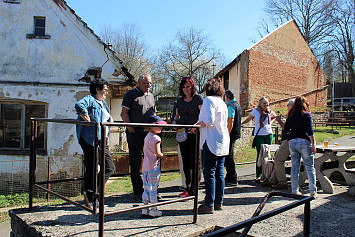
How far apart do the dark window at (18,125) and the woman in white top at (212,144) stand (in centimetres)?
809

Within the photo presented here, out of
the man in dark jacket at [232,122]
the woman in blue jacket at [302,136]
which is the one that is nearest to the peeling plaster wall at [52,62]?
the man in dark jacket at [232,122]

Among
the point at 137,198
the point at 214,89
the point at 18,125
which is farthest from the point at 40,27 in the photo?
the point at 214,89

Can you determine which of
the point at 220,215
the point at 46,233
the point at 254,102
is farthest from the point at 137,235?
the point at 254,102

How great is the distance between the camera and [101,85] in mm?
4277

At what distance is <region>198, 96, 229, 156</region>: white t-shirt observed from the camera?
4.10m

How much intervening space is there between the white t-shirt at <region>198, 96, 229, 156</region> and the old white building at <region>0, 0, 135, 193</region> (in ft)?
22.6

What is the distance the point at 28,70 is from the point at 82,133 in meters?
7.73

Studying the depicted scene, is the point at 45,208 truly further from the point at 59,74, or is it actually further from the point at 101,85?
the point at 59,74

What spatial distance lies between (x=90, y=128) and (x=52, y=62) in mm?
7615

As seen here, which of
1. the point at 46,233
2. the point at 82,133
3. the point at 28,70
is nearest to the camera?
the point at 46,233

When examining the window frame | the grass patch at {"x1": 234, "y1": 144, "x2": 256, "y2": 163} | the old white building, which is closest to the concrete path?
the grass patch at {"x1": 234, "y1": 144, "x2": 256, "y2": 163}

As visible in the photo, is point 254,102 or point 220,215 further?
point 254,102

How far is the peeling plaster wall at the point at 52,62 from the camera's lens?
10391 mm

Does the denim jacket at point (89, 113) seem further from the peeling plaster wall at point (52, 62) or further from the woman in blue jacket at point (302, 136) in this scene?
the peeling plaster wall at point (52, 62)
